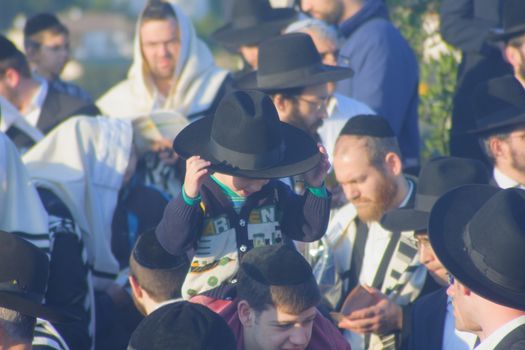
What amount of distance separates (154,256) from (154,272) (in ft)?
0.32

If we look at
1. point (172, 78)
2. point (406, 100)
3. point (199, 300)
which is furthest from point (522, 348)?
point (172, 78)

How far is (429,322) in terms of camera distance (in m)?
4.91

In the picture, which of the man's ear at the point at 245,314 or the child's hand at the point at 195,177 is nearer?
the man's ear at the point at 245,314

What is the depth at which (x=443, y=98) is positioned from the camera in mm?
7832

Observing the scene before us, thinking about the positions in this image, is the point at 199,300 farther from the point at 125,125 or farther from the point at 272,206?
the point at 125,125

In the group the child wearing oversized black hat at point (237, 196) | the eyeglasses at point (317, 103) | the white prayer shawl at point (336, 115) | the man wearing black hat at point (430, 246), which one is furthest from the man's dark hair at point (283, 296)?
the white prayer shawl at point (336, 115)

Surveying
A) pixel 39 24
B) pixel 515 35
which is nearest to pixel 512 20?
pixel 515 35

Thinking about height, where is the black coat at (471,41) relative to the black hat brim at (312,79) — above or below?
below

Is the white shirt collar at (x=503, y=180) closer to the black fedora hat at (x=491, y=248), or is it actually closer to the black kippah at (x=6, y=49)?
the black fedora hat at (x=491, y=248)

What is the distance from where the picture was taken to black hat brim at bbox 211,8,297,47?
7.56 metres

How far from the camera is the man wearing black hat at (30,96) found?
→ 7426mm

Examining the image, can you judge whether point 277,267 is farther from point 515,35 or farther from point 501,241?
point 515,35

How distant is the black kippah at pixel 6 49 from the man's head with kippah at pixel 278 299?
373 cm

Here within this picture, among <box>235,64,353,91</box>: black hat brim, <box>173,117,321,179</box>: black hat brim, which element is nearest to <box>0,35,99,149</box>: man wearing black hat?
<box>235,64,353,91</box>: black hat brim
